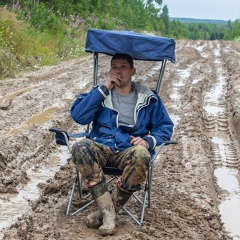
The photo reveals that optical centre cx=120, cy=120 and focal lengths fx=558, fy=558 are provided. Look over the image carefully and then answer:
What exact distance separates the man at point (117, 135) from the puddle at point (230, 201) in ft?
3.62

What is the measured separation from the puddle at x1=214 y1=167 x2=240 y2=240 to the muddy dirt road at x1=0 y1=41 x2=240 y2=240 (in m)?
0.07

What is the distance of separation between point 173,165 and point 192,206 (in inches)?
64.9

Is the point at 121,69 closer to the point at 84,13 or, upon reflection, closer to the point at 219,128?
the point at 219,128

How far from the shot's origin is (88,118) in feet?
16.4

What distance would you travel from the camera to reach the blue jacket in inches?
194

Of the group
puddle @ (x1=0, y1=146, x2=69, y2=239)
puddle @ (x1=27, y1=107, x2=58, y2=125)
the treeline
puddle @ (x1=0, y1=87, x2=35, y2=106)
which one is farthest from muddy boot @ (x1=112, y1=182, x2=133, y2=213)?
the treeline

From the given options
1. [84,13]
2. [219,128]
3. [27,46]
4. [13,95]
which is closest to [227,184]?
[219,128]

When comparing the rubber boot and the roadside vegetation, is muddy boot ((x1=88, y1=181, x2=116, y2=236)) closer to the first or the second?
the rubber boot

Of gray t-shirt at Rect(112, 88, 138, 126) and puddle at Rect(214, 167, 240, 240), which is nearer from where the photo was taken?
gray t-shirt at Rect(112, 88, 138, 126)

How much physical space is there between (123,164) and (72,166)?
219cm

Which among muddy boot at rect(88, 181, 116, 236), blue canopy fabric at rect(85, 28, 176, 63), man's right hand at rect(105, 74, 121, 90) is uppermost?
blue canopy fabric at rect(85, 28, 176, 63)

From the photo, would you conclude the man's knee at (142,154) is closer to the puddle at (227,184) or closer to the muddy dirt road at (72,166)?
the muddy dirt road at (72,166)

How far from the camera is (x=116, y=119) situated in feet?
16.5

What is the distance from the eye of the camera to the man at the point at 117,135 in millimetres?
4586
